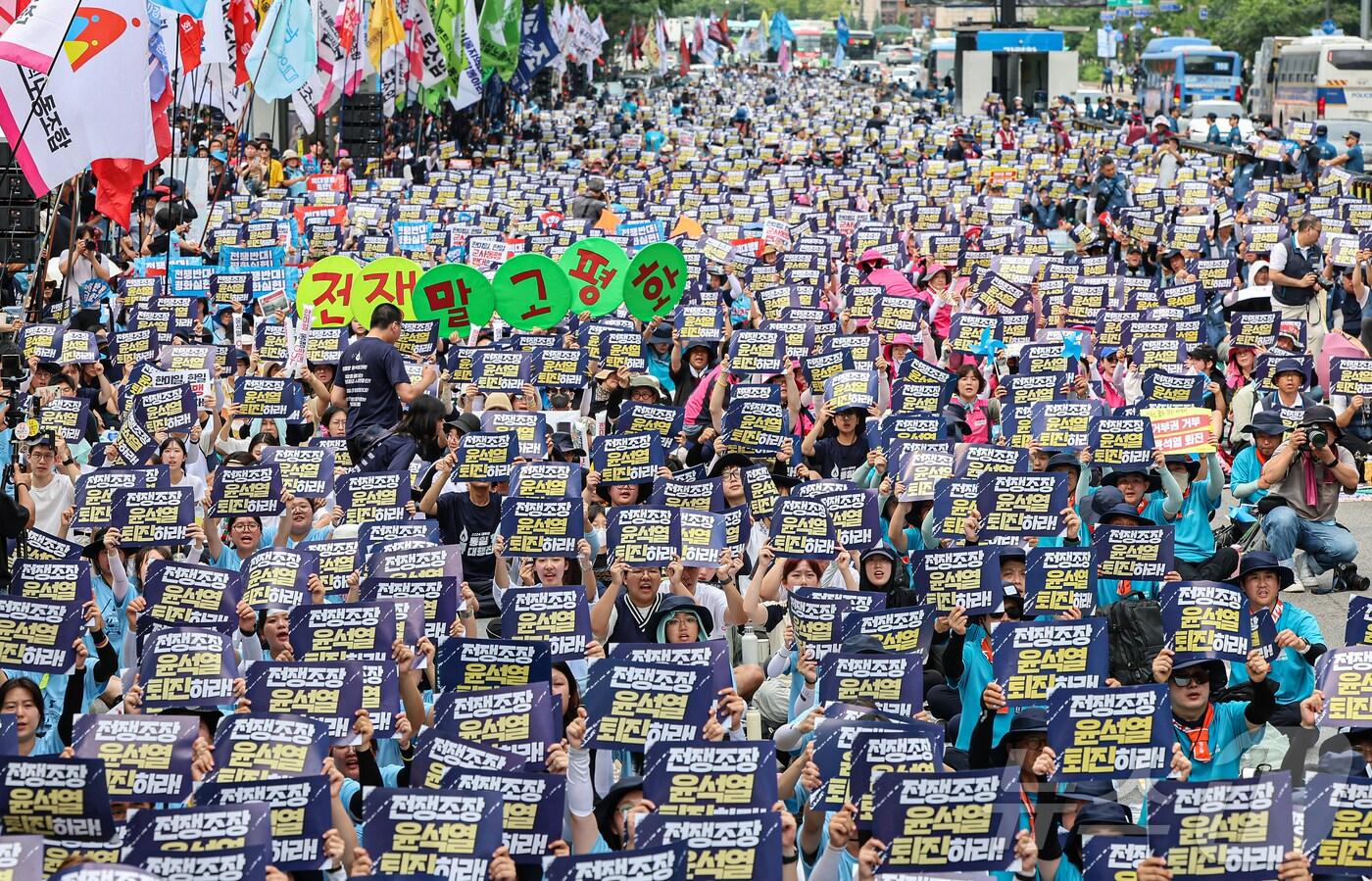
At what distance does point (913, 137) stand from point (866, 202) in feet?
63.0

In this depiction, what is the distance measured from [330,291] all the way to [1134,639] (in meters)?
8.70

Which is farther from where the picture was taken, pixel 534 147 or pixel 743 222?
pixel 534 147

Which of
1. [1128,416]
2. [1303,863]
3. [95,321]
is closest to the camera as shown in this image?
[1303,863]

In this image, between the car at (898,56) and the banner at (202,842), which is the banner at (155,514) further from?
the car at (898,56)

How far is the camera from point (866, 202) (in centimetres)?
3188

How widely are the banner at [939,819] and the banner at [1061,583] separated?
291cm

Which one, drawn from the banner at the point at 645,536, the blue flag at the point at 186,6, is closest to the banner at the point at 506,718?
the banner at the point at 645,536

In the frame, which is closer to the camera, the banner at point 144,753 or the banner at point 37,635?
the banner at point 144,753

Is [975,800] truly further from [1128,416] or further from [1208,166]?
[1208,166]

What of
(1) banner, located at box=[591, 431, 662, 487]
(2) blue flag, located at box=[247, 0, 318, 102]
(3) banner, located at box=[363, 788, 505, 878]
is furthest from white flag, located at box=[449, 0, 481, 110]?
(3) banner, located at box=[363, 788, 505, 878]

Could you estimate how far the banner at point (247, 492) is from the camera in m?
11.2

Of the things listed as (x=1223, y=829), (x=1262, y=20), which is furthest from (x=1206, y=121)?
(x=1223, y=829)

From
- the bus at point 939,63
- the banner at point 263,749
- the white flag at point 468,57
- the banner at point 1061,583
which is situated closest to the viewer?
the banner at point 263,749

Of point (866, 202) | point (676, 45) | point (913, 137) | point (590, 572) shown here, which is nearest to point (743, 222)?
point (866, 202)
